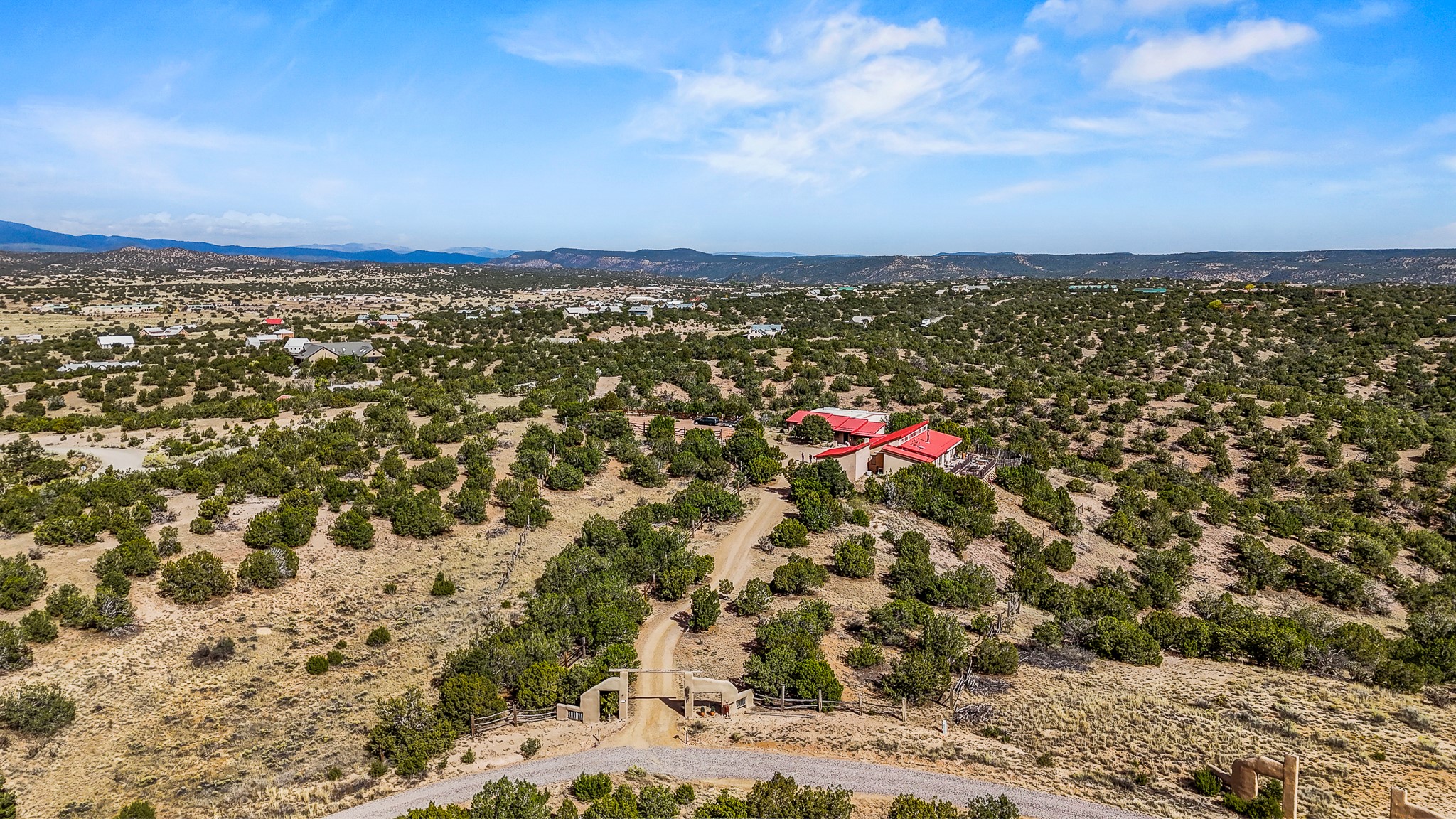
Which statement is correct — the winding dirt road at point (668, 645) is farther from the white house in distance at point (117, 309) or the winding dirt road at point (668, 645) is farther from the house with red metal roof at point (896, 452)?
the white house in distance at point (117, 309)

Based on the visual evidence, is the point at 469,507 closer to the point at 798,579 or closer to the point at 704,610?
the point at 704,610

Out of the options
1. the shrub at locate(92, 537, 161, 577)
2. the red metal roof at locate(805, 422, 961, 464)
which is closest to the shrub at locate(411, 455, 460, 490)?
the shrub at locate(92, 537, 161, 577)

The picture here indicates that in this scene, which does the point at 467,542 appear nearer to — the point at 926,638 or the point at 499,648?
the point at 499,648

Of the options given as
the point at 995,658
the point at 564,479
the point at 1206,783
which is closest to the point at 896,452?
the point at 995,658

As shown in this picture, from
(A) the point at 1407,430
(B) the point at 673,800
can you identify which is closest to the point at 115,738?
(B) the point at 673,800

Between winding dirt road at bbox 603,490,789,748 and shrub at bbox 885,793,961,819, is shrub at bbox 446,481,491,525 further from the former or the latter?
shrub at bbox 885,793,961,819

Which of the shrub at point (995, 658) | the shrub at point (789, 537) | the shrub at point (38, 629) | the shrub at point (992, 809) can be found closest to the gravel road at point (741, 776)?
the shrub at point (992, 809)
